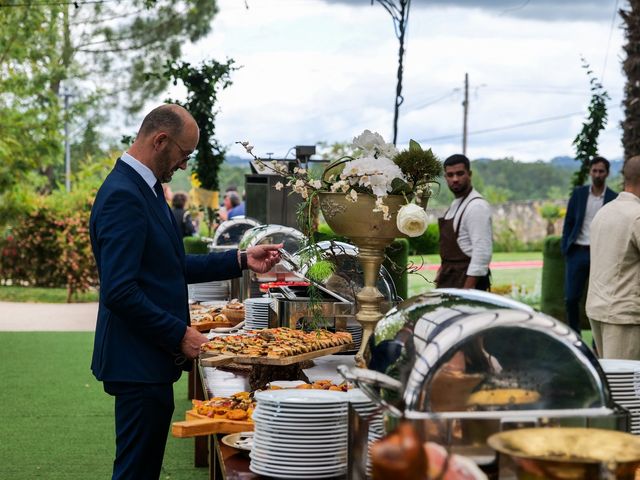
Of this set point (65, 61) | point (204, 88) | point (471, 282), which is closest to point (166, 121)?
point (471, 282)

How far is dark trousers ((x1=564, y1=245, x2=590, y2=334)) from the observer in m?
9.13

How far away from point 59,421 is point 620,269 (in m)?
3.90

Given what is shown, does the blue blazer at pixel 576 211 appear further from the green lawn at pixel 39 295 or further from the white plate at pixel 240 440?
the green lawn at pixel 39 295

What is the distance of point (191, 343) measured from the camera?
315 cm

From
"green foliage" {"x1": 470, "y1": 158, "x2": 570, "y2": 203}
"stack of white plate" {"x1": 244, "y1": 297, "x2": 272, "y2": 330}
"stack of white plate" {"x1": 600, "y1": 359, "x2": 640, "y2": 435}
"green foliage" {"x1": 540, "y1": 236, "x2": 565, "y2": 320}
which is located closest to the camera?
"stack of white plate" {"x1": 600, "y1": 359, "x2": 640, "y2": 435}

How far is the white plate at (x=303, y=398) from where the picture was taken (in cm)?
230

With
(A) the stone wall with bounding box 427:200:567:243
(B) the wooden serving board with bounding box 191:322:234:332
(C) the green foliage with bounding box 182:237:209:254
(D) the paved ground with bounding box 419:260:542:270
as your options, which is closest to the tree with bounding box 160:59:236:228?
(C) the green foliage with bounding box 182:237:209:254

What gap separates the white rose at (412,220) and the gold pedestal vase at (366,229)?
14 cm

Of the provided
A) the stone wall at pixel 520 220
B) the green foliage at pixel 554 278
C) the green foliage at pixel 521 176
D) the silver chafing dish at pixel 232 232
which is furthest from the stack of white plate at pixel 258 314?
the green foliage at pixel 521 176

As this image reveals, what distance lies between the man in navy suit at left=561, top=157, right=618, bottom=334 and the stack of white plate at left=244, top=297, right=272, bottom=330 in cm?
501

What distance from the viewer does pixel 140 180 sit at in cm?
322

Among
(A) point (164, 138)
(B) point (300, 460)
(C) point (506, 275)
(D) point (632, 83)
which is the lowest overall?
(C) point (506, 275)

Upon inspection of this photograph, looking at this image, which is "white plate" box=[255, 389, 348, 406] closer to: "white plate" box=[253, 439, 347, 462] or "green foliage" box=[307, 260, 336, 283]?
"white plate" box=[253, 439, 347, 462]

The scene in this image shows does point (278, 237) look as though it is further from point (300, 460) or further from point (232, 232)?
point (300, 460)
